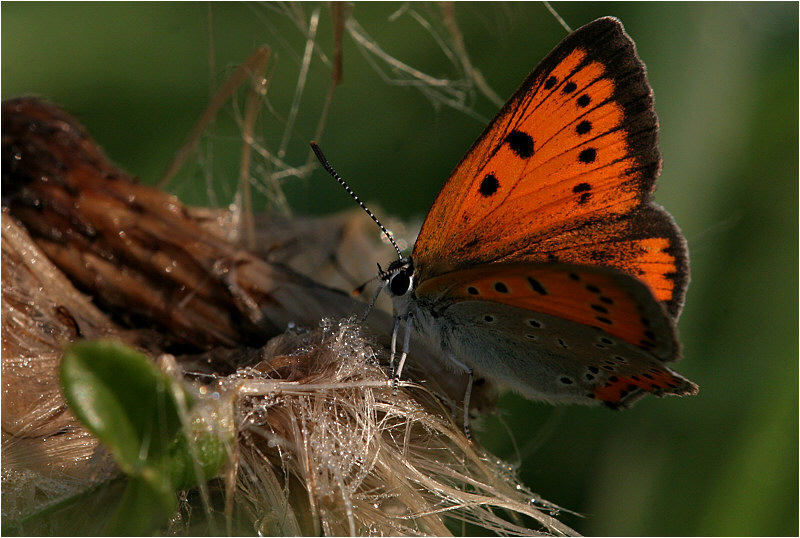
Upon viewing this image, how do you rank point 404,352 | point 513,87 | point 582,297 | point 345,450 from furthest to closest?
point 513,87
point 404,352
point 582,297
point 345,450

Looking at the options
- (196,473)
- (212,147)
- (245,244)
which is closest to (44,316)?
(245,244)

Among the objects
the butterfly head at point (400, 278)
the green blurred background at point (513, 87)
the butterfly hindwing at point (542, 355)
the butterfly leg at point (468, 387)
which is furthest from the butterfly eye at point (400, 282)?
the green blurred background at point (513, 87)

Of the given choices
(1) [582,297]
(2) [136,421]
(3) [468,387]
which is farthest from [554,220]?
(2) [136,421]

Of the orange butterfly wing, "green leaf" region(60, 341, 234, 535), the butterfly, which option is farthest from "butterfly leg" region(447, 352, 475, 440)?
"green leaf" region(60, 341, 234, 535)

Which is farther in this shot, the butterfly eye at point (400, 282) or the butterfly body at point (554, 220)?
the butterfly eye at point (400, 282)

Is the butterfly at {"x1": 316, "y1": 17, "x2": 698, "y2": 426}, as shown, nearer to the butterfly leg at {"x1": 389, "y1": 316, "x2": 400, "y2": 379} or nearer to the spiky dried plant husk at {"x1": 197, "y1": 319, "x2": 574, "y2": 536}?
the butterfly leg at {"x1": 389, "y1": 316, "x2": 400, "y2": 379}

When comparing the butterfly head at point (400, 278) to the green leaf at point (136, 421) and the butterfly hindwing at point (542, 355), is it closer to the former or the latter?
the butterfly hindwing at point (542, 355)

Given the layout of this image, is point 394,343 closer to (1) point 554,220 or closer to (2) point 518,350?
(2) point 518,350

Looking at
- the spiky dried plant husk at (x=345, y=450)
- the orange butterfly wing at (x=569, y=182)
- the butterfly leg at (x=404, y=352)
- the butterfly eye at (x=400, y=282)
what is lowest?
the spiky dried plant husk at (x=345, y=450)
